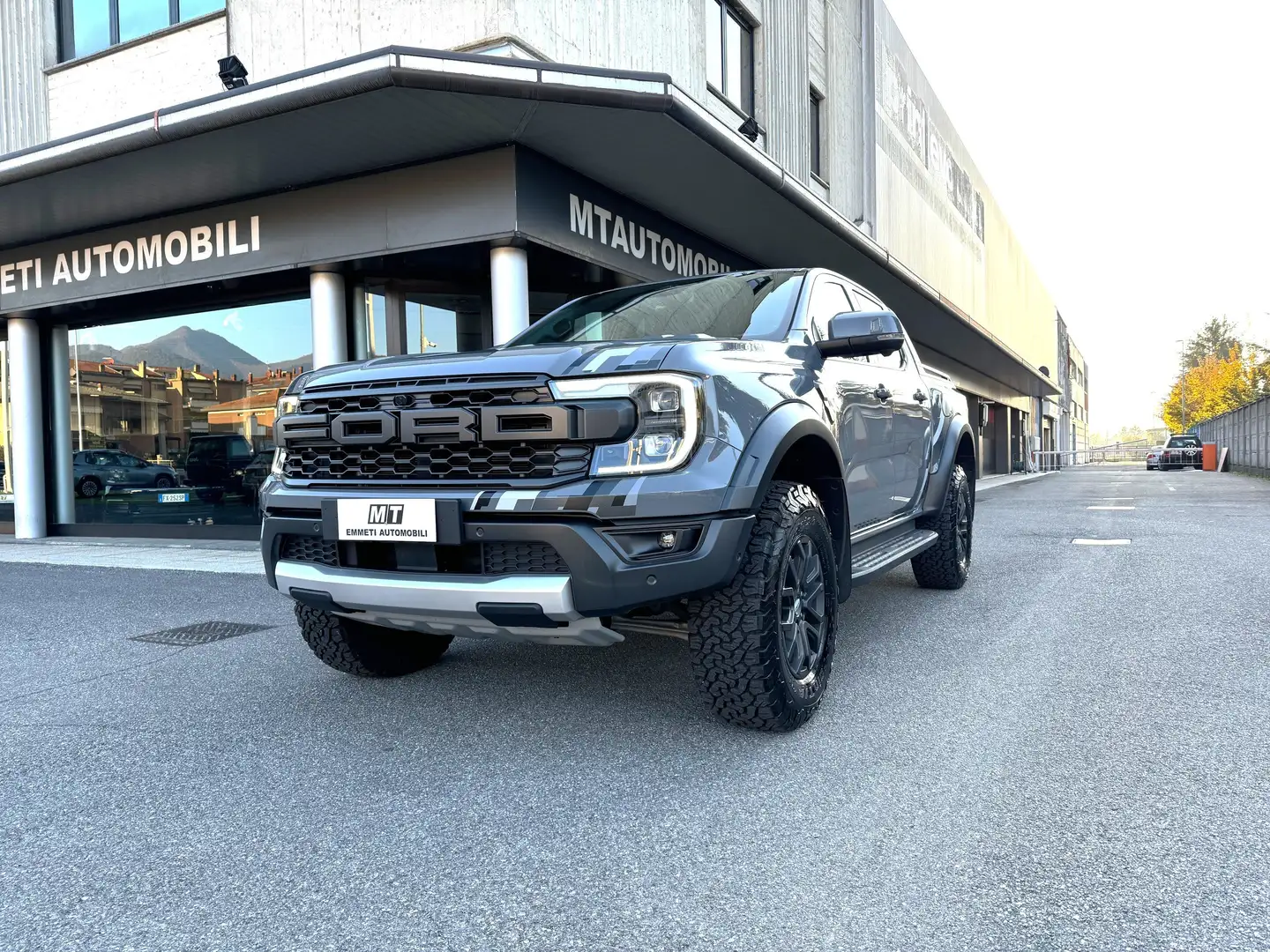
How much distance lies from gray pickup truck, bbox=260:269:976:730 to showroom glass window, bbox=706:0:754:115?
Answer: 30.5 ft

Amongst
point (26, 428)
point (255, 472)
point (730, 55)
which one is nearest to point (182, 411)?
point (255, 472)

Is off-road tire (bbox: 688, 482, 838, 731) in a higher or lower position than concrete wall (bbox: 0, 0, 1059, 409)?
lower

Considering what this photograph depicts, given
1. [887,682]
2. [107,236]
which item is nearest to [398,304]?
[107,236]

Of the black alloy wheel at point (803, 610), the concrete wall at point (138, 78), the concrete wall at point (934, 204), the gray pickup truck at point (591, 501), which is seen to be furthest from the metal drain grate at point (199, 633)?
the concrete wall at point (934, 204)

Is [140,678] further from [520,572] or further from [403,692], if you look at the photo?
[520,572]

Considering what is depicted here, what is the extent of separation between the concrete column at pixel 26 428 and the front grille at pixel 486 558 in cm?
1114

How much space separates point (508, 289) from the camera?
27.6ft

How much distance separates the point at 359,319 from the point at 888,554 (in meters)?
7.55

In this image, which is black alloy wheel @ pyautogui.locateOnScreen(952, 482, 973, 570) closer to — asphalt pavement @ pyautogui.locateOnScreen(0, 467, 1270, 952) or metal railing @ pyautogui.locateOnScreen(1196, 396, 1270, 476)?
asphalt pavement @ pyautogui.locateOnScreen(0, 467, 1270, 952)

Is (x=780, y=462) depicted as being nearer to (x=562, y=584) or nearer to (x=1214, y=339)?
(x=562, y=584)

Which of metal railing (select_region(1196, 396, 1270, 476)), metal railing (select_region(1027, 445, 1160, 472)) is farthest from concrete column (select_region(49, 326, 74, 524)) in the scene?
metal railing (select_region(1027, 445, 1160, 472))

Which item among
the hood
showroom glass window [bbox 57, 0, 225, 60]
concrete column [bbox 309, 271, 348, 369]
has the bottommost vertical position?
the hood

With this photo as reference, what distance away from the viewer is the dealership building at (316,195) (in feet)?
24.3

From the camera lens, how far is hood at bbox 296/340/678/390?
109 inches
